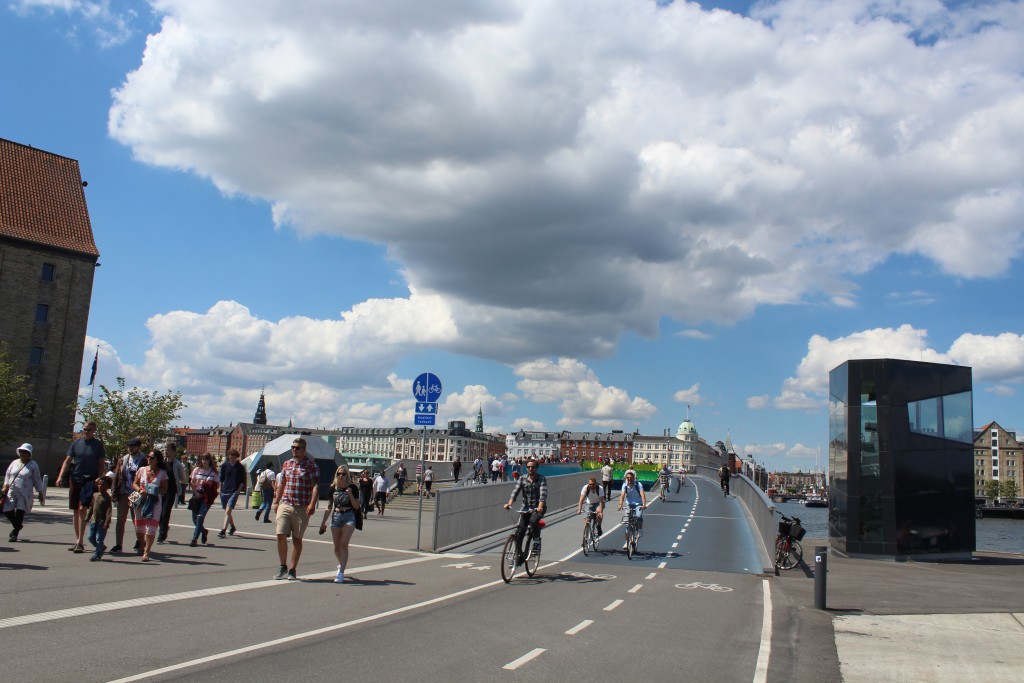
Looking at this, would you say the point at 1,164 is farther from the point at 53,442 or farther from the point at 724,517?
the point at 724,517

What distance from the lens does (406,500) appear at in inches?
1331

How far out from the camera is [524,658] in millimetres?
7707

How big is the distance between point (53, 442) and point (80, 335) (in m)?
7.51

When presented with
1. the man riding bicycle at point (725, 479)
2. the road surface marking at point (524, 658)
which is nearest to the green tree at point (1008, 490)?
the man riding bicycle at point (725, 479)

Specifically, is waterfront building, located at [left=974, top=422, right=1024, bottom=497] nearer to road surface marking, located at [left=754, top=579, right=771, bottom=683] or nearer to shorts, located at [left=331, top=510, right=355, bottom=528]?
road surface marking, located at [left=754, top=579, right=771, bottom=683]

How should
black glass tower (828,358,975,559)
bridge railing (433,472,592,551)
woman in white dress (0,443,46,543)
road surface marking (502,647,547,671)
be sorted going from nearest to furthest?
road surface marking (502,647,547,671) < woman in white dress (0,443,46,543) < bridge railing (433,472,592,551) < black glass tower (828,358,975,559)

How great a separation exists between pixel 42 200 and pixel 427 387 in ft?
161

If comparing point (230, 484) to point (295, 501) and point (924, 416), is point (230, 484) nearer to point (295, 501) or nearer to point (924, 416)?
point (295, 501)

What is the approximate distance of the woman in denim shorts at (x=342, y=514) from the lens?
11.7 meters

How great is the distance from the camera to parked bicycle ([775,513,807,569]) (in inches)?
653

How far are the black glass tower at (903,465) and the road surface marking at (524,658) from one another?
17.0 metres

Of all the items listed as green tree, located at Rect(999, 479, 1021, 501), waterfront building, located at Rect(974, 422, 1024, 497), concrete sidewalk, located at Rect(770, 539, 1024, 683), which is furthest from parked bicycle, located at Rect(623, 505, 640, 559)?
waterfront building, located at Rect(974, 422, 1024, 497)

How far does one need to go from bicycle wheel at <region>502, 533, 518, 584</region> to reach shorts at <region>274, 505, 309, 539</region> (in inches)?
126

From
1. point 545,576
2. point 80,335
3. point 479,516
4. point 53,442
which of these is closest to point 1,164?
point 80,335
